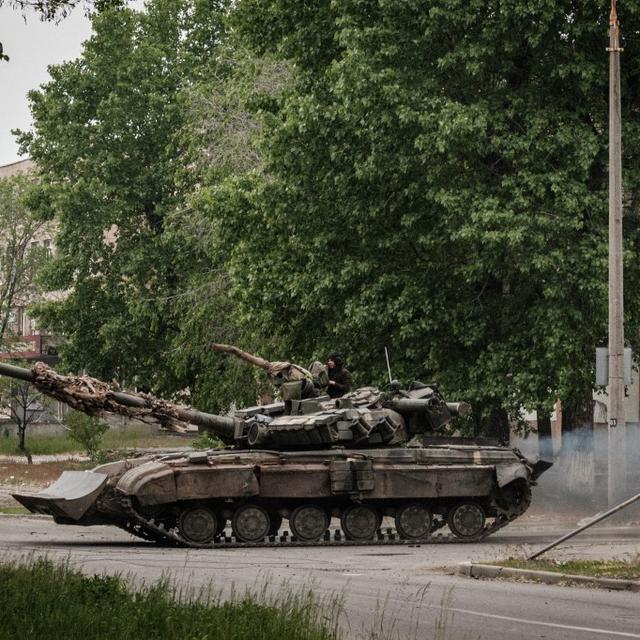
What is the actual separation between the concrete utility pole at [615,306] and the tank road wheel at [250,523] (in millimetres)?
5468

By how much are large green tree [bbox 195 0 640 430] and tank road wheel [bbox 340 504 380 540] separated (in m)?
5.00

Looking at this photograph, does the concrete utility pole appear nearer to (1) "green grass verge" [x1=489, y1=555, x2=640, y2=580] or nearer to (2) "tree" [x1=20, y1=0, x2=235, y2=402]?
(1) "green grass verge" [x1=489, y1=555, x2=640, y2=580]

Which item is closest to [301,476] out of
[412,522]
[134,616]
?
Result: [412,522]

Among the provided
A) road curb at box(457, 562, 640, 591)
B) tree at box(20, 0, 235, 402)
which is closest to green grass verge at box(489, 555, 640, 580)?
road curb at box(457, 562, 640, 591)

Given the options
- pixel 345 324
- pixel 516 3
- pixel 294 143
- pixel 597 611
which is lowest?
pixel 597 611

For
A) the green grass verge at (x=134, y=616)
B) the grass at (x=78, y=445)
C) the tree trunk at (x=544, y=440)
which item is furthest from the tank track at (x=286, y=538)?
the grass at (x=78, y=445)

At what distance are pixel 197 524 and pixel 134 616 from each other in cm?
1088

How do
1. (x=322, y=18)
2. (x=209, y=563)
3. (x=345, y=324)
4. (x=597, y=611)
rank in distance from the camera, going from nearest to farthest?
(x=597, y=611)
(x=209, y=563)
(x=345, y=324)
(x=322, y=18)

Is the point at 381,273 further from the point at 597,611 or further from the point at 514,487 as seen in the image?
the point at 597,611

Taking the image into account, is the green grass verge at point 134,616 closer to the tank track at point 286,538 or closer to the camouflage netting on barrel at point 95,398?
the tank track at point 286,538

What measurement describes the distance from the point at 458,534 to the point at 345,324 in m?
6.18

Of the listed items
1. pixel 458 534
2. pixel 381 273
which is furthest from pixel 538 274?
pixel 458 534

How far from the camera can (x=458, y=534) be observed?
22906 mm

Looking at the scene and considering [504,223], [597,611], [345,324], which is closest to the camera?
[597,611]
